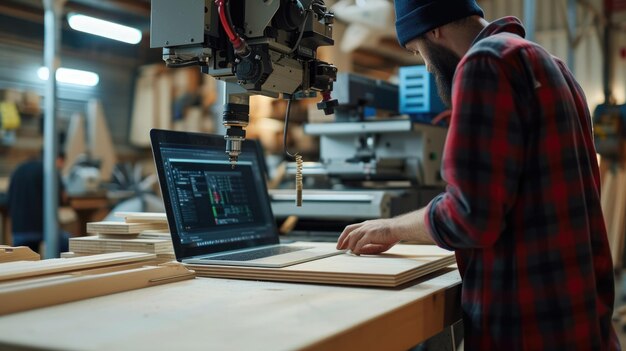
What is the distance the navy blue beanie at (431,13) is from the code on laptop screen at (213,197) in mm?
633

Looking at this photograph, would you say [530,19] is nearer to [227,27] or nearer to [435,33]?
[435,33]

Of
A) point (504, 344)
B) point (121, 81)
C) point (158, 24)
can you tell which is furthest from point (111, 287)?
point (121, 81)

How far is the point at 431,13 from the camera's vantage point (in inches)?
51.7

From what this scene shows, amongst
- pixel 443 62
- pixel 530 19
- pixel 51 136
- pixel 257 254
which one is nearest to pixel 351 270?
pixel 257 254

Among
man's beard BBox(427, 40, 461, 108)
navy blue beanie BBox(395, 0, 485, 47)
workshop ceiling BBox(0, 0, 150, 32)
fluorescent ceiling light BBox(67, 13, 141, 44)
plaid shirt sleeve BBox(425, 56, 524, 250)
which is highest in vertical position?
workshop ceiling BBox(0, 0, 150, 32)

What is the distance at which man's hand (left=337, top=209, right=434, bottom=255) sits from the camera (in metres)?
1.33

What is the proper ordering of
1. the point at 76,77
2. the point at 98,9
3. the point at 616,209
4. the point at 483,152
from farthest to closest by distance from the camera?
the point at 76,77 → the point at 98,9 → the point at 616,209 → the point at 483,152

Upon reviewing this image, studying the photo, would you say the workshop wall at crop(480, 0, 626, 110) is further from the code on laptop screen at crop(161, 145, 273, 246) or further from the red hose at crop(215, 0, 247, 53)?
the red hose at crop(215, 0, 247, 53)

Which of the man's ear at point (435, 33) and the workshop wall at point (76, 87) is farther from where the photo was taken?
the workshop wall at point (76, 87)

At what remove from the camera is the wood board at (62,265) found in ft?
3.81

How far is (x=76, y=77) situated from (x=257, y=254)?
7605mm

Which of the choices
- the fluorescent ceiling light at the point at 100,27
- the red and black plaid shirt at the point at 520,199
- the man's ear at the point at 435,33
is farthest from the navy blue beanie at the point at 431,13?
the fluorescent ceiling light at the point at 100,27

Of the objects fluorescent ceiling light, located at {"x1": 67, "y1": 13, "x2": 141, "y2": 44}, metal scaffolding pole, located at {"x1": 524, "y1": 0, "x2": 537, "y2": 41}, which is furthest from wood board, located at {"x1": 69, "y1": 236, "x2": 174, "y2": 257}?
fluorescent ceiling light, located at {"x1": 67, "y1": 13, "x2": 141, "y2": 44}

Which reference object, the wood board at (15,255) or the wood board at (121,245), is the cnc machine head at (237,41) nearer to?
the wood board at (121,245)
